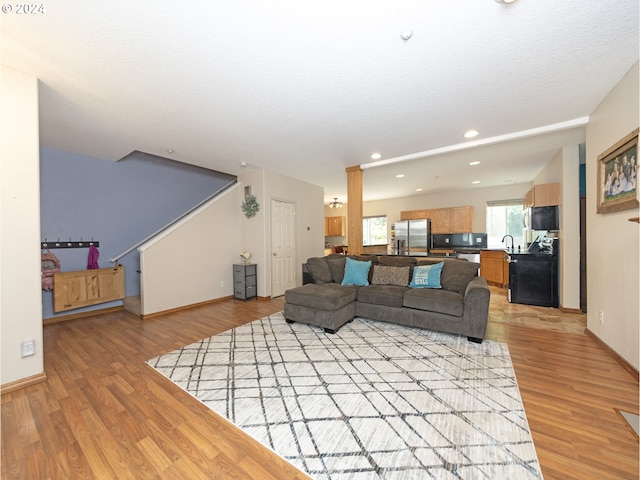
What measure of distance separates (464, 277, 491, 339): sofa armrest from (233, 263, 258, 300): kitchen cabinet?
3.76 m

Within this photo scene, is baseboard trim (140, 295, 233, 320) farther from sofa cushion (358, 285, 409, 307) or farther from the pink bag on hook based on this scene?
sofa cushion (358, 285, 409, 307)

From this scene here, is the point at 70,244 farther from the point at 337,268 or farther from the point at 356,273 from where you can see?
the point at 356,273

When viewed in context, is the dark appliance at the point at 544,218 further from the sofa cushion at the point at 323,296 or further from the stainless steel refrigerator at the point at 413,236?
the sofa cushion at the point at 323,296

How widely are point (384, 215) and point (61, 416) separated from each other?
8.35m

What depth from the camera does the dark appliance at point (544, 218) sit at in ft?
13.8

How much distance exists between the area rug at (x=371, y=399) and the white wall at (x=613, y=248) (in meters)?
1.00

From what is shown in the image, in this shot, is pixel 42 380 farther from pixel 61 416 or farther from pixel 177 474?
pixel 177 474

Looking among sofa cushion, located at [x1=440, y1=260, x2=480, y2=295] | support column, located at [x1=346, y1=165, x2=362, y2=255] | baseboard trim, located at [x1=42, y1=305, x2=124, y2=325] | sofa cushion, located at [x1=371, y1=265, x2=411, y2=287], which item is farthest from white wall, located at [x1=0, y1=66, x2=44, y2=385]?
sofa cushion, located at [x1=440, y1=260, x2=480, y2=295]

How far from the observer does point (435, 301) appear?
9.95ft

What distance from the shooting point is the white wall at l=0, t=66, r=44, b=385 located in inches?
79.9

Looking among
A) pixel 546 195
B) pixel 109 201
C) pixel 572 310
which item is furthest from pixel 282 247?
pixel 572 310

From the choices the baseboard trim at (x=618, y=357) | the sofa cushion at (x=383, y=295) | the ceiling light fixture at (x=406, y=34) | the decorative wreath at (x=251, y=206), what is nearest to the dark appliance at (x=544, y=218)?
the baseboard trim at (x=618, y=357)

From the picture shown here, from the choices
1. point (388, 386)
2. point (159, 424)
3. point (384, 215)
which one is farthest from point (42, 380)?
point (384, 215)

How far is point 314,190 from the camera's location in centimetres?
634
